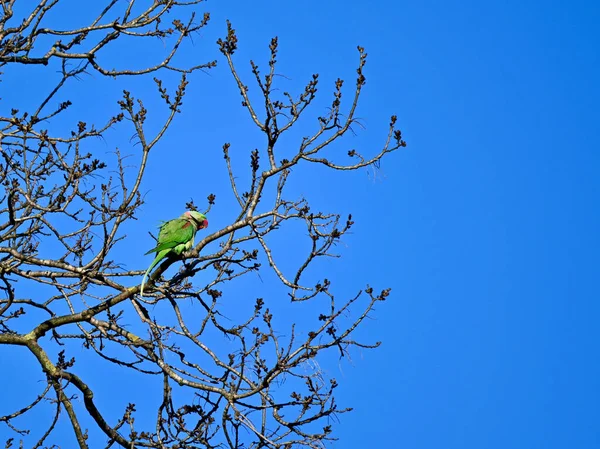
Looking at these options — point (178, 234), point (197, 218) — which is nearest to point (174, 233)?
point (178, 234)

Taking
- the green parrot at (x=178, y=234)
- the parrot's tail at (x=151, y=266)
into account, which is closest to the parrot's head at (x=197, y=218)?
the green parrot at (x=178, y=234)

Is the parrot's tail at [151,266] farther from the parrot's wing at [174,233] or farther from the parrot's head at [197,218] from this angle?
the parrot's head at [197,218]

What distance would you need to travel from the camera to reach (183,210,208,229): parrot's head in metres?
9.17

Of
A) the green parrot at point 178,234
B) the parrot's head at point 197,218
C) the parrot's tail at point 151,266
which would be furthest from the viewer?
the parrot's head at point 197,218

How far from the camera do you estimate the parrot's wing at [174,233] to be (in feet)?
28.2

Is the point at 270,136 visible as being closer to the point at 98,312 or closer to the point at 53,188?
the point at 98,312

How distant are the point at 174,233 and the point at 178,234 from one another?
0.17ft

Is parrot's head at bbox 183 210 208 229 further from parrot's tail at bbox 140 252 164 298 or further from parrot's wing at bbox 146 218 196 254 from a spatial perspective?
parrot's tail at bbox 140 252 164 298

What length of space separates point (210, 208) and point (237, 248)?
3.96 feet

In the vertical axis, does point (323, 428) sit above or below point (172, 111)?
below

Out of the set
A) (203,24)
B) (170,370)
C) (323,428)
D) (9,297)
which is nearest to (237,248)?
(170,370)

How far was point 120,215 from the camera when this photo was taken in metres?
6.90

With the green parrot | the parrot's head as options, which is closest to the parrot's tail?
the green parrot

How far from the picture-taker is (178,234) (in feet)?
29.2
